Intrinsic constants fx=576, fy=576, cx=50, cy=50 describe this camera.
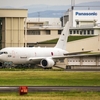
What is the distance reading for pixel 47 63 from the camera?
94.9m

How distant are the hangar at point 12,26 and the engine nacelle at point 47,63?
39901mm

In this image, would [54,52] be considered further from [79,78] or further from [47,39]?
[47,39]

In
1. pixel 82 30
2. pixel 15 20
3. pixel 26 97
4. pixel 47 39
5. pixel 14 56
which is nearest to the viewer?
pixel 26 97

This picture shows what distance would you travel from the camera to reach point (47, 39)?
6393 inches

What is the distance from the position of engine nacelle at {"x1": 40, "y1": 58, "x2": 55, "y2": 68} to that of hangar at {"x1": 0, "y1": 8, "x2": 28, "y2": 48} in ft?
131

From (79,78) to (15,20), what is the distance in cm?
7090

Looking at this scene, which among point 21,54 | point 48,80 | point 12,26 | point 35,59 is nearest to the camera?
point 48,80

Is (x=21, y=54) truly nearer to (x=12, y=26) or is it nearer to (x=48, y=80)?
(x=48, y=80)

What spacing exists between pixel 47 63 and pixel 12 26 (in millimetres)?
42391

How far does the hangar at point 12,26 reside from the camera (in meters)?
135

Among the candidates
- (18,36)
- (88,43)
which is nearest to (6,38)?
(18,36)

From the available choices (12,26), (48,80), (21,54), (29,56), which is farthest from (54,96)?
(12,26)

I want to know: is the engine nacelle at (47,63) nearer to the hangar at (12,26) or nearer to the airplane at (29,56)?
the airplane at (29,56)

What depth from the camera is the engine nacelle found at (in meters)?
95.0
